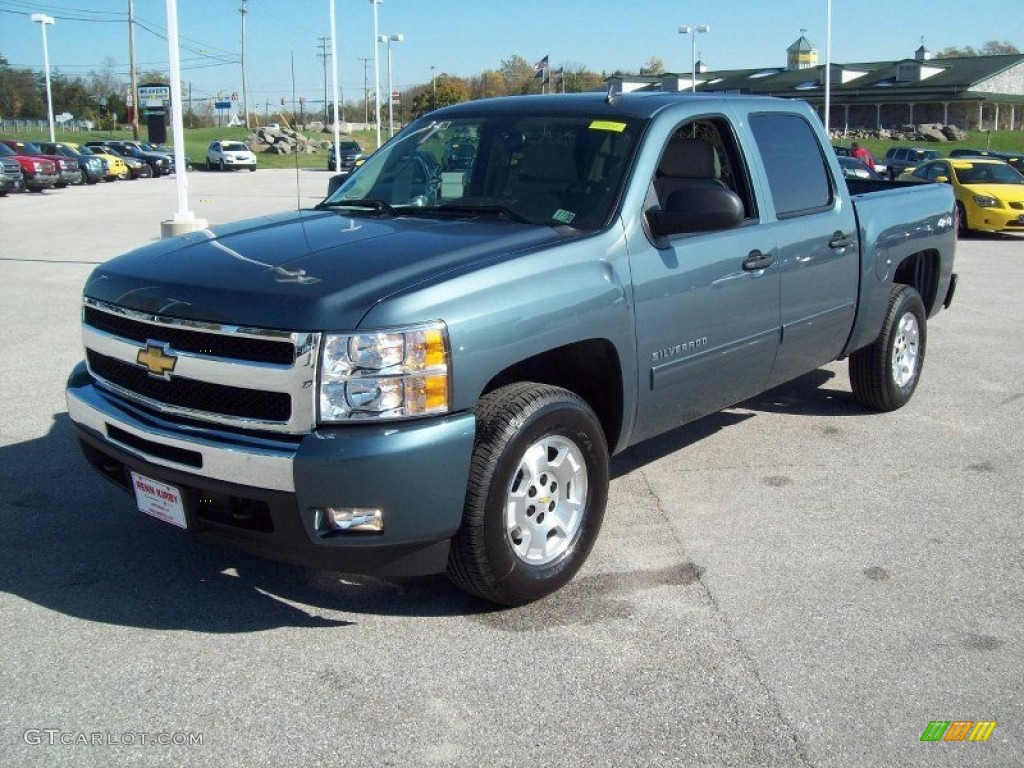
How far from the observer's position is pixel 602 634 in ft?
12.9

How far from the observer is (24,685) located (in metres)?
3.50

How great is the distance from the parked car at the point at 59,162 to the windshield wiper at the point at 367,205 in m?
34.0

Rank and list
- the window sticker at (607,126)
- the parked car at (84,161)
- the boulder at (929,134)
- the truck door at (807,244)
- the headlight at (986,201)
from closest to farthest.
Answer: the window sticker at (607,126) < the truck door at (807,244) < the headlight at (986,201) < the parked car at (84,161) < the boulder at (929,134)

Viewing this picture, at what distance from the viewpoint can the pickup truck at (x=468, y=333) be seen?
3527mm

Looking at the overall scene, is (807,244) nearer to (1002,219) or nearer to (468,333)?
(468,333)

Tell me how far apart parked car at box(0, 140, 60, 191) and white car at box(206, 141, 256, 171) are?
21.8m

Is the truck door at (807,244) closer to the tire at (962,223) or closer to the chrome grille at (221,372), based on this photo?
the chrome grille at (221,372)

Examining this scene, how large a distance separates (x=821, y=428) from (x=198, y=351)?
14.4 ft

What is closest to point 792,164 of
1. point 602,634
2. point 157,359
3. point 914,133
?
point 602,634

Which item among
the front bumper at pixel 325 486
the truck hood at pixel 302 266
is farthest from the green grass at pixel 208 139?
the front bumper at pixel 325 486

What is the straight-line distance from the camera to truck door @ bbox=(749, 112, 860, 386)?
550 centimetres

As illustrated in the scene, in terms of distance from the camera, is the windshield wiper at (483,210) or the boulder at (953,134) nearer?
the windshield wiper at (483,210)

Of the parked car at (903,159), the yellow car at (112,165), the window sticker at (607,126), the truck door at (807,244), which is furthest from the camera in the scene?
the yellow car at (112,165)

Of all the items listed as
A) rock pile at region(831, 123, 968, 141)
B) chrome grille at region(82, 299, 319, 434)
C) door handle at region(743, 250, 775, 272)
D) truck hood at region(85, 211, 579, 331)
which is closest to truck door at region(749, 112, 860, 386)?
door handle at region(743, 250, 775, 272)
